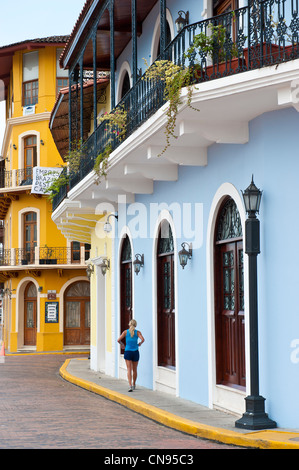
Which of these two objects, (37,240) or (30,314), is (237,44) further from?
(30,314)

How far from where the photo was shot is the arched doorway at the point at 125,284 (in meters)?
17.2

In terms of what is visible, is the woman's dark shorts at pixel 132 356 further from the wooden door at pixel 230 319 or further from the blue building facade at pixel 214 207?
the wooden door at pixel 230 319

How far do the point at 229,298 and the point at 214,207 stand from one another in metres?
1.44

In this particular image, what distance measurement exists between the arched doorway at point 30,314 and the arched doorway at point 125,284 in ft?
58.8

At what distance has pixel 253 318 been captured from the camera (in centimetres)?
A: 909

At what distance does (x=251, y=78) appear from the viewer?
28.0 ft

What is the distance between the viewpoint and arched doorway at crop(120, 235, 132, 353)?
Answer: 17.2 m

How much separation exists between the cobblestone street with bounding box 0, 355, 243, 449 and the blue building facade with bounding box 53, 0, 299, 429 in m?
1.21

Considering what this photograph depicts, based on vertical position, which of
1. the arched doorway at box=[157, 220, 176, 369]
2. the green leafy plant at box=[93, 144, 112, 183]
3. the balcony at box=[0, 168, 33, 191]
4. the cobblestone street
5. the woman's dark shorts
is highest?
the balcony at box=[0, 168, 33, 191]

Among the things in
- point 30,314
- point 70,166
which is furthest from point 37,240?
point 70,166

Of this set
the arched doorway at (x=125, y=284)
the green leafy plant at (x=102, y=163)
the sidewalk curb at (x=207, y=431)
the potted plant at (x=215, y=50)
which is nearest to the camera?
the sidewalk curb at (x=207, y=431)

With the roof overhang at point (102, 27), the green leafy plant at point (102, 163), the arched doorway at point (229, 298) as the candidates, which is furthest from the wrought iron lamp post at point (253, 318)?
the roof overhang at point (102, 27)

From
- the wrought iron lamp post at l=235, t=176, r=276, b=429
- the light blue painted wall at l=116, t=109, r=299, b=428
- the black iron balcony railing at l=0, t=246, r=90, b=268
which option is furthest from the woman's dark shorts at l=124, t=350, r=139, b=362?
the black iron balcony railing at l=0, t=246, r=90, b=268

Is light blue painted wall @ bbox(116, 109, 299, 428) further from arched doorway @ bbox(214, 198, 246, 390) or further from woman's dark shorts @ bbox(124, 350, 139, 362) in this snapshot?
woman's dark shorts @ bbox(124, 350, 139, 362)
